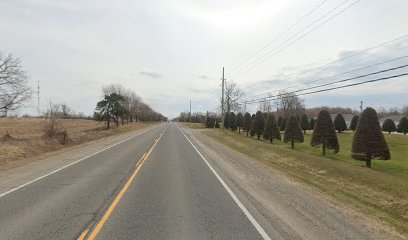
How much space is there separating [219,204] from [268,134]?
38222mm

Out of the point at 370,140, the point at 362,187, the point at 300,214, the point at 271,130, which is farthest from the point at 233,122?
the point at 300,214

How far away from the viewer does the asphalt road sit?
688 cm

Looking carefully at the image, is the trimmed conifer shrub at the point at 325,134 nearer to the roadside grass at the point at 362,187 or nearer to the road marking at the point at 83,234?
the roadside grass at the point at 362,187

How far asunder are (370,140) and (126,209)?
811 inches

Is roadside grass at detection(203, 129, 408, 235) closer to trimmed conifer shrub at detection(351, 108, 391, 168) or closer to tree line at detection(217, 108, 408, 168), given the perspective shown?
trimmed conifer shrub at detection(351, 108, 391, 168)

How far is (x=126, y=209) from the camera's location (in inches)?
342

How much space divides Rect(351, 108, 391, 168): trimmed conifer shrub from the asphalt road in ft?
47.6

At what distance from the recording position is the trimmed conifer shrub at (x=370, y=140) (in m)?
24.6

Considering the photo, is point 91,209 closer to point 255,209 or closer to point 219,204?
point 219,204

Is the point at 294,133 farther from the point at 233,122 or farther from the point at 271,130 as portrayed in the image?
the point at 233,122

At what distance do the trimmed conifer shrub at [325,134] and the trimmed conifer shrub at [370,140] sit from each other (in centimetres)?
636

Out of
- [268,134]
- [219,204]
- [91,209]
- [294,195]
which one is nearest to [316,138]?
[268,134]

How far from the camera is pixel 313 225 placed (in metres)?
7.69

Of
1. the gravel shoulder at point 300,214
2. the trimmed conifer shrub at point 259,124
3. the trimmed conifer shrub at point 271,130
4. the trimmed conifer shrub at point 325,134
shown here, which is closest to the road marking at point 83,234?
the gravel shoulder at point 300,214
